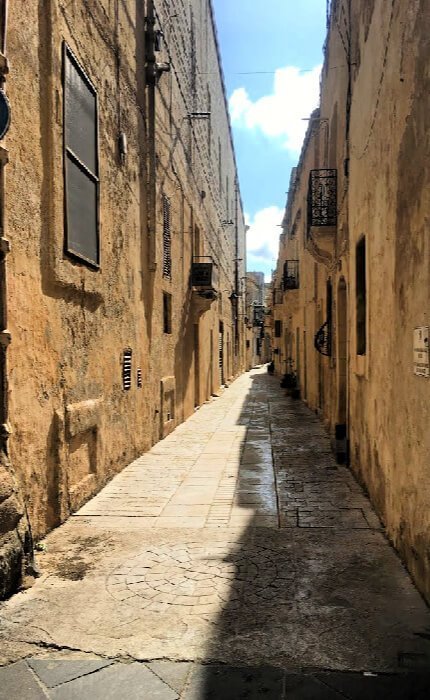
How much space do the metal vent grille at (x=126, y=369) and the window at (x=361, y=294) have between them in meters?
3.23

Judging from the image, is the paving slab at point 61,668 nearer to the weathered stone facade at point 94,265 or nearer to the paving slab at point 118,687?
the paving slab at point 118,687

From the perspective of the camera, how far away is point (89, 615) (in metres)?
3.47

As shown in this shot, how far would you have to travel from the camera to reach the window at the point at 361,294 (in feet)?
22.3

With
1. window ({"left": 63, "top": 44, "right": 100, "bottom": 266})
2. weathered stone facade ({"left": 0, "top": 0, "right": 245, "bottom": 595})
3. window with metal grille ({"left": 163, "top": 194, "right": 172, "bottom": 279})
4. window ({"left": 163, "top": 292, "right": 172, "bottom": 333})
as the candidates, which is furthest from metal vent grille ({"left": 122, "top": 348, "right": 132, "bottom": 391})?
window with metal grille ({"left": 163, "top": 194, "right": 172, "bottom": 279})

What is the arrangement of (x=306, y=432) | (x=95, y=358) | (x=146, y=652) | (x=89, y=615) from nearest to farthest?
1. (x=146, y=652)
2. (x=89, y=615)
3. (x=95, y=358)
4. (x=306, y=432)

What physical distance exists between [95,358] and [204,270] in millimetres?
9322

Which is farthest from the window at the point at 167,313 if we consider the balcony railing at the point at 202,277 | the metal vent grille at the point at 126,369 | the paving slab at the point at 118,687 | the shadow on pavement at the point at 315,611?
the paving slab at the point at 118,687

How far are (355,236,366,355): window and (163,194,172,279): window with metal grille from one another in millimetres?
5166

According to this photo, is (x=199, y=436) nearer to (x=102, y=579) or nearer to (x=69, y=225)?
(x=69, y=225)

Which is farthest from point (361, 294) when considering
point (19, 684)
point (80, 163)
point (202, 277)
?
point (202, 277)

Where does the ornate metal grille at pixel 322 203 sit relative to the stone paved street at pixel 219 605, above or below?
above

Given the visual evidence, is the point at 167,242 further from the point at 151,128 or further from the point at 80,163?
the point at 80,163

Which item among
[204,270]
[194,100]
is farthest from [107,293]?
[194,100]

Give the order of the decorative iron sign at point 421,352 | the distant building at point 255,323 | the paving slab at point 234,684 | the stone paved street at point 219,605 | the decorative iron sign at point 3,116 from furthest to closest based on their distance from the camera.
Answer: the distant building at point 255,323, the decorative iron sign at point 421,352, the decorative iron sign at point 3,116, the stone paved street at point 219,605, the paving slab at point 234,684
